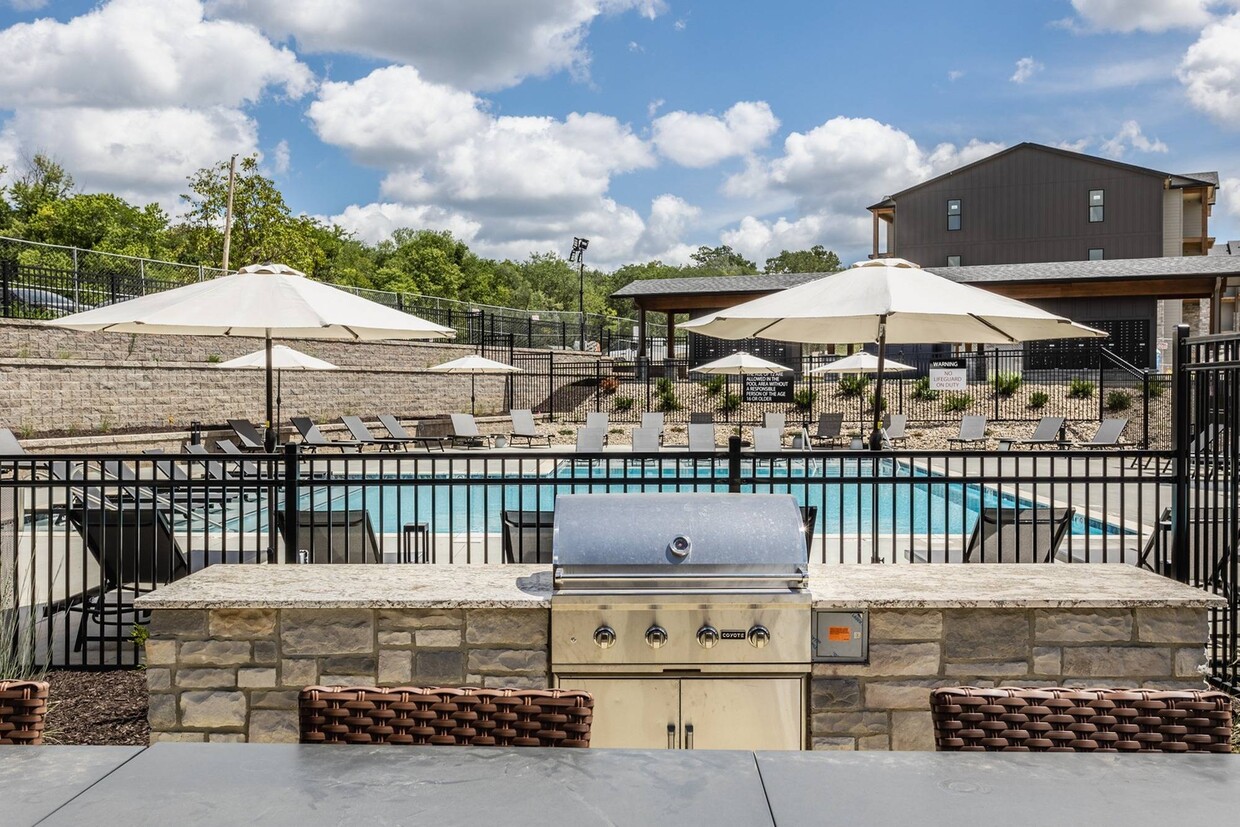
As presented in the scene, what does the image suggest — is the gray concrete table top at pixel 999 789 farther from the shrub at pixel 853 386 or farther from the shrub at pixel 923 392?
the shrub at pixel 853 386

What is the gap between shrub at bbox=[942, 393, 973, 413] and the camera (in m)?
26.7

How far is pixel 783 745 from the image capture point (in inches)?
138

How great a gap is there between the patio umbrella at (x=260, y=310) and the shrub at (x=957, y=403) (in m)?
21.5

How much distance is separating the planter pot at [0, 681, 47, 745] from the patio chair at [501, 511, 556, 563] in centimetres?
405

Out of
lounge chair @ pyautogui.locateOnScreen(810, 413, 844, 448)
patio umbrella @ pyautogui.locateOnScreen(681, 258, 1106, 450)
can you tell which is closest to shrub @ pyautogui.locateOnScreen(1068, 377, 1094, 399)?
lounge chair @ pyautogui.locateOnScreen(810, 413, 844, 448)

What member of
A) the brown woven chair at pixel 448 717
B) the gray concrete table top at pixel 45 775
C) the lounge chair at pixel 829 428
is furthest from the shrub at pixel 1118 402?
the gray concrete table top at pixel 45 775

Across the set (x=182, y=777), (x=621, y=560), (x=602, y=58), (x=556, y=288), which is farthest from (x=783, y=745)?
(x=556, y=288)

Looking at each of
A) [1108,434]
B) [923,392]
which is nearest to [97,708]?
[1108,434]

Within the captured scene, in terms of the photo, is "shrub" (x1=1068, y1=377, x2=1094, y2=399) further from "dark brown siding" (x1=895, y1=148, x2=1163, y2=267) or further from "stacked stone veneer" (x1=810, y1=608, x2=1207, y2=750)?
"stacked stone veneer" (x1=810, y1=608, x2=1207, y2=750)

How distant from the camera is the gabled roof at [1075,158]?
3737 centimetres

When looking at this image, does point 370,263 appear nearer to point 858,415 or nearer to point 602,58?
point 602,58

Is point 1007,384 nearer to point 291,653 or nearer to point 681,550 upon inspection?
point 681,550

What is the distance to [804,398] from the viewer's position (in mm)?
27766

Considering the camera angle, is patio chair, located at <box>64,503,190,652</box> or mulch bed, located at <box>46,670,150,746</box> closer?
mulch bed, located at <box>46,670,150,746</box>
